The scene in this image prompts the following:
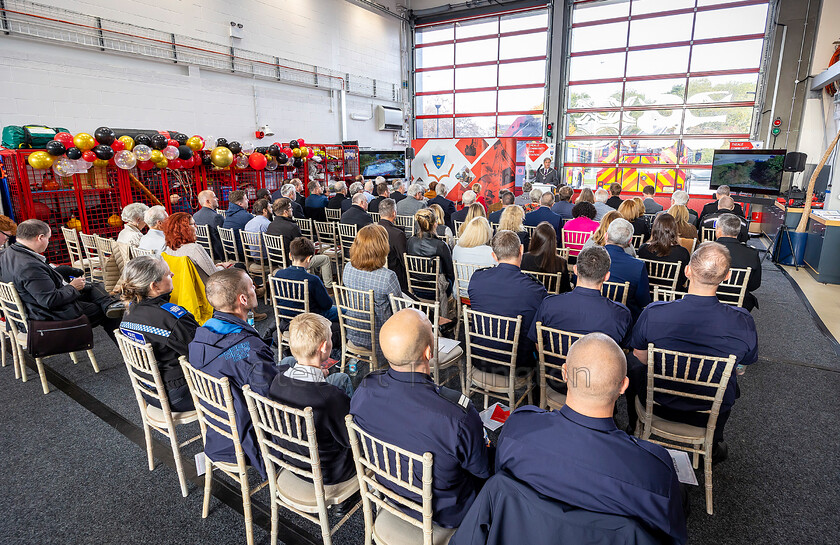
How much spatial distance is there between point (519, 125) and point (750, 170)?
591cm

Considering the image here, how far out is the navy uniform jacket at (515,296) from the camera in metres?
2.90

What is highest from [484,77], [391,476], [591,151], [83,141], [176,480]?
[484,77]

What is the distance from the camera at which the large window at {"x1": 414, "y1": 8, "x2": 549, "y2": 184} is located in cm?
1277

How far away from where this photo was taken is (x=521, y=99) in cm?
1307

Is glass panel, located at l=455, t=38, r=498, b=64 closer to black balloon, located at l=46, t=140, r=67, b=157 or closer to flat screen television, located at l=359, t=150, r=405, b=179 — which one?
flat screen television, located at l=359, t=150, r=405, b=179

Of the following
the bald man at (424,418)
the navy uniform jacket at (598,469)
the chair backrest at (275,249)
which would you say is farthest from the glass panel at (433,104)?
the navy uniform jacket at (598,469)

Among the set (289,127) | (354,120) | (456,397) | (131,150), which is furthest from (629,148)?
(456,397)

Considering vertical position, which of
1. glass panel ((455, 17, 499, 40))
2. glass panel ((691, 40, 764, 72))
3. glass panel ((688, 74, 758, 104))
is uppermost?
glass panel ((455, 17, 499, 40))

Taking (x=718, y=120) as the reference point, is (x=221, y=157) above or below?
below

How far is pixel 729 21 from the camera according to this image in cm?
1042

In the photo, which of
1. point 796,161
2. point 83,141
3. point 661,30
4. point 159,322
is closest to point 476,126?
point 661,30

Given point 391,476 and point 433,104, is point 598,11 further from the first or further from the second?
point 391,476

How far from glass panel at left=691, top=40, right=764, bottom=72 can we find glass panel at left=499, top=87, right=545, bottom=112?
148 inches

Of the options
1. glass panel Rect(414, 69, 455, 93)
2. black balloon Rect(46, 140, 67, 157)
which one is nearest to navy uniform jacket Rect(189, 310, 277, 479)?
black balloon Rect(46, 140, 67, 157)
